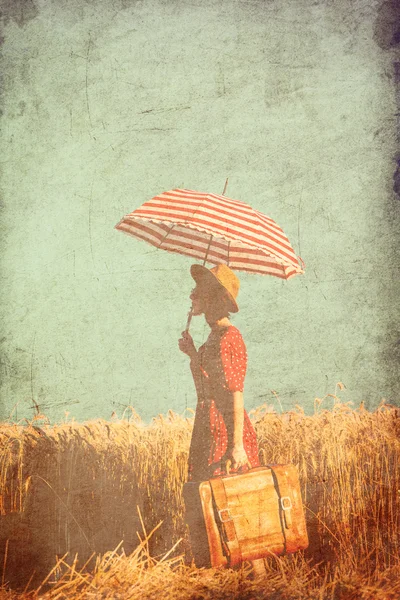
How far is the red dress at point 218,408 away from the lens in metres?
3.22

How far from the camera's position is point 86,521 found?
3316mm

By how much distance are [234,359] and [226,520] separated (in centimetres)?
85

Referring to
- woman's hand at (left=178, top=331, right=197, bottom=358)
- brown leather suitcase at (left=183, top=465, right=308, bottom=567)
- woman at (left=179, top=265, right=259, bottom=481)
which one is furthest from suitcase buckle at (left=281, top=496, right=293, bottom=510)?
woman's hand at (left=178, top=331, right=197, bottom=358)

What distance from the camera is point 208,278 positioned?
3.43m

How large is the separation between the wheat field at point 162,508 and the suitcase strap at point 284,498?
0.27 m

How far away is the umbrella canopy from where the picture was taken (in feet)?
10.6

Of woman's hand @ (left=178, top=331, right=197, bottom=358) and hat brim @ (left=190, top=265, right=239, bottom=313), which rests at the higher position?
hat brim @ (left=190, top=265, right=239, bottom=313)

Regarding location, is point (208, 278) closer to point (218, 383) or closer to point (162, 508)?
point (218, 383)

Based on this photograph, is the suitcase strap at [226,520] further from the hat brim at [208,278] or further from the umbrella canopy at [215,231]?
the umbrella canopy at [215,231]

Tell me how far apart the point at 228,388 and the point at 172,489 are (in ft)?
2.32

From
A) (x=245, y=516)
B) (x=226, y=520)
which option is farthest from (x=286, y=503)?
(x=226, y=520)

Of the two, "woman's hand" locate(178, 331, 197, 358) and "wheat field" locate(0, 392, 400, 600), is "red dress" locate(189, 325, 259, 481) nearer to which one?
"woman's hand" locate(178, 331, 197, 358)

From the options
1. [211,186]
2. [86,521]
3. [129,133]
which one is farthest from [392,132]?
[86,521]

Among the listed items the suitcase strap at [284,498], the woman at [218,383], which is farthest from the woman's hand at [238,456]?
the suitcase strap at [284,498]
